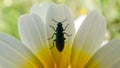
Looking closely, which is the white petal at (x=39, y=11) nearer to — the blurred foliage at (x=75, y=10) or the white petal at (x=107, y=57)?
the white petal at (x=107, y=57)

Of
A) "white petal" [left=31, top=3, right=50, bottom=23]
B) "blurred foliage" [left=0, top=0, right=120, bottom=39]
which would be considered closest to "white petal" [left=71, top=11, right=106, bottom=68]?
"white petal" [left=31, top=3, right=50, bottom=23]

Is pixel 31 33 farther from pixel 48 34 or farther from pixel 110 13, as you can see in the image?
pixel 110 13

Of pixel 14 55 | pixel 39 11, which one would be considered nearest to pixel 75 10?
pixel 39 11

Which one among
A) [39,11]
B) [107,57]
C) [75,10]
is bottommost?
[107,57]

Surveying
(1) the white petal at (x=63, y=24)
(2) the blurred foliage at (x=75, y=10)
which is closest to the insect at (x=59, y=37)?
(1) the white petal at (x=63, y=24)

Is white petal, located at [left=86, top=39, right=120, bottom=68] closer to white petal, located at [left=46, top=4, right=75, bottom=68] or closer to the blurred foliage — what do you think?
white petal, located at [left=46, top=4, right=75, bottom=68]

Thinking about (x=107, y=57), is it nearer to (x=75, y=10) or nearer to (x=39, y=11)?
(x=39, y=11)
